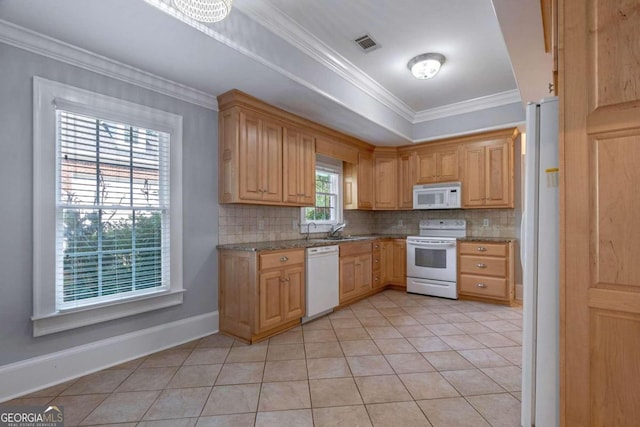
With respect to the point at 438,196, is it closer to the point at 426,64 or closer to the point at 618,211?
the point at 426,64

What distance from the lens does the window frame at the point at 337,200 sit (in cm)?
417

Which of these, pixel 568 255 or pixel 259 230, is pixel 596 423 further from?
pixel 259 230

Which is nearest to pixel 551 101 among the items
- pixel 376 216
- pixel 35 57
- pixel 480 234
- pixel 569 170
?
pixel 569 170

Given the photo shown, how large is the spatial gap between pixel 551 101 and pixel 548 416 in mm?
1555

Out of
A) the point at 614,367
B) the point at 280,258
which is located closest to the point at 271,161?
the point at 280,258

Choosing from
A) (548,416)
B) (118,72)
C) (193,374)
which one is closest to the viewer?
(548,416)

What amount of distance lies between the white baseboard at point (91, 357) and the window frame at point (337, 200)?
1.77 meters

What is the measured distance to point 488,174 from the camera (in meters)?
4.27

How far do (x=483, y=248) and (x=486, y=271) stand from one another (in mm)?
313

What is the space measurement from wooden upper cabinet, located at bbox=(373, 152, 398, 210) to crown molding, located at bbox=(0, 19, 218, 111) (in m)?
2.95

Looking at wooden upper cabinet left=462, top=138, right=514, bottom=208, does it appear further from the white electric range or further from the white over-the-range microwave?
the white electric range

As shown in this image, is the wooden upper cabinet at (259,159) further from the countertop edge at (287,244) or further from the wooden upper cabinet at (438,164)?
the wooden upper cabinet at (438,164)

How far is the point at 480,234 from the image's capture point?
4629 millimetres

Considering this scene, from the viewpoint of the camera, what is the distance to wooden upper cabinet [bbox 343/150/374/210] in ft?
15.6
